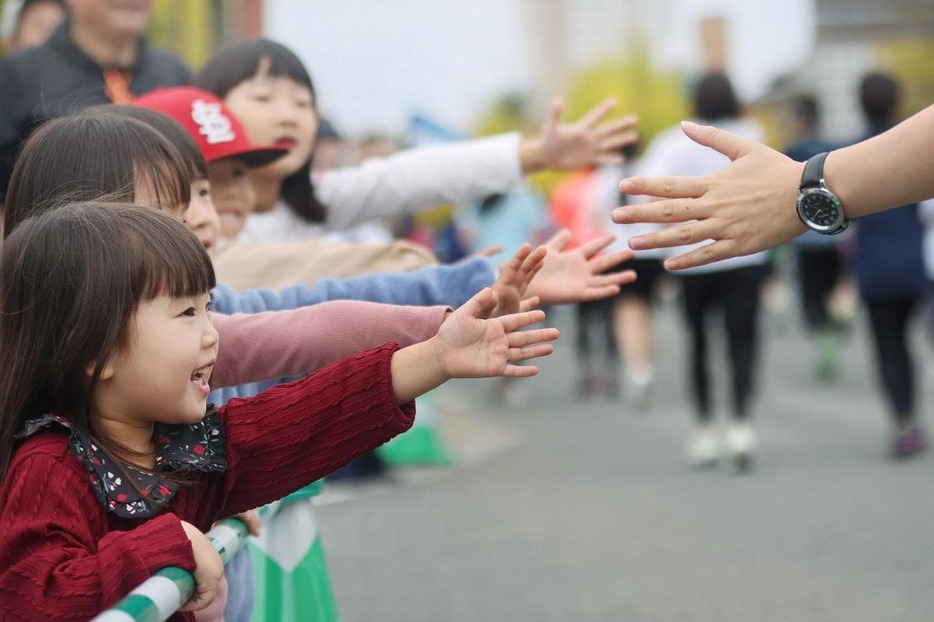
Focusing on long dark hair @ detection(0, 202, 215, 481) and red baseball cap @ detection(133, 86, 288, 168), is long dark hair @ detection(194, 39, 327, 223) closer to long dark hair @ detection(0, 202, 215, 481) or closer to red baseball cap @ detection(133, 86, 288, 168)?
red baseball cap @ detection(133, 86, 288, 168)

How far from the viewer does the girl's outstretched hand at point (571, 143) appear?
4367 millimetres

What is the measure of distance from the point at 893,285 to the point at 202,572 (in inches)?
272

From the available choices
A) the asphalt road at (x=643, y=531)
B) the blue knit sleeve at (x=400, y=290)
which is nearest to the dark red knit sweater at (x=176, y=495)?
the blue knit sleeve at (x=400, y=290)

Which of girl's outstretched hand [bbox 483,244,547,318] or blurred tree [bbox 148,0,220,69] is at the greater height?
blurred tree [bbox 148,0,220,69]

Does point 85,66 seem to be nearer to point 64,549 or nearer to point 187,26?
point 64,549

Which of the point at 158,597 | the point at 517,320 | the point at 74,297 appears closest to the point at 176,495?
the point at 74,297

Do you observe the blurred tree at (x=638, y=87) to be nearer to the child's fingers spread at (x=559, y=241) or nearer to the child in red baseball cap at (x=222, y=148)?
the child in red baseball cap at (x=222, y=148)

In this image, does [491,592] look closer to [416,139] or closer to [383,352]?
[383,352]

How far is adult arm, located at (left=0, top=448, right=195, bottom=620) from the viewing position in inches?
80.1

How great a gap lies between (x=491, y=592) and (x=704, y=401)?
329 centimetres

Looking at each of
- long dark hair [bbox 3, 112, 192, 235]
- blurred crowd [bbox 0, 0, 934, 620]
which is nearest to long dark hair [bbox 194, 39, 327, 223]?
blurred crowd [bbox 0, 0, 934, 620]

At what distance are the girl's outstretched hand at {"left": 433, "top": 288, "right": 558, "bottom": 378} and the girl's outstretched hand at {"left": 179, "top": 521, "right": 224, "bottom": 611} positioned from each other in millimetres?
476

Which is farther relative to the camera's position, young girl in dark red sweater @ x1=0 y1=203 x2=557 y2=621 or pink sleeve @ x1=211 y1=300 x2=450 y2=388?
pink sleeve @ x1=211 y1=300 x2=450 y2=388

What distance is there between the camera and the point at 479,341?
95.0 inches
